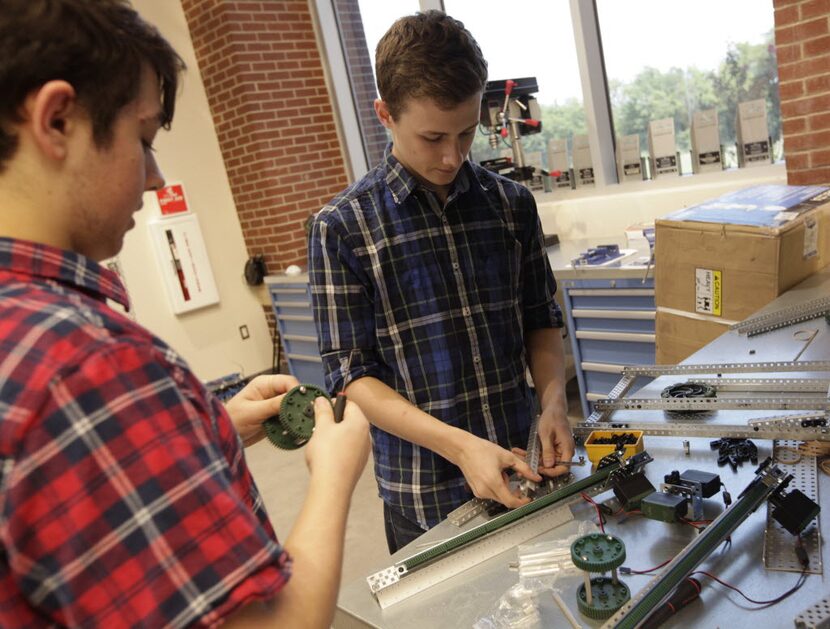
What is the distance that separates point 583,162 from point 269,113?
7.36 ft

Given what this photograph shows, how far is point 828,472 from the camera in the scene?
40.6 inches

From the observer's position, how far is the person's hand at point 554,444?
3.87 feet

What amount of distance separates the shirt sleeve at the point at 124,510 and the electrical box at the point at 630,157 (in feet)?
11.0

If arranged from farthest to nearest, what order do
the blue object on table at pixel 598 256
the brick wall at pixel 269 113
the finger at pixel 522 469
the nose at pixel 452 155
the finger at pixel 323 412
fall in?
the brick wall at pixel 269 113, the blue object on table at pixel 598 256, the nose at pixel 452 155, the finger at pixel 522 469, the finger at pixel 323 412

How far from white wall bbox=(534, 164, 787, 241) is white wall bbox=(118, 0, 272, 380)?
7.94 feet

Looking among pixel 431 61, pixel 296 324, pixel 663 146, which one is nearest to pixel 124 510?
pixel 431 61

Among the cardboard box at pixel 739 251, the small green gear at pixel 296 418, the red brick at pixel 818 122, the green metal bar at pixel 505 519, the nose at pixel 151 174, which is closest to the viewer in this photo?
the nose at pixel 151 174

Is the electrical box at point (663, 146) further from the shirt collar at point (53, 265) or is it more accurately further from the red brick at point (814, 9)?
the shirt collar at point (53, 265)

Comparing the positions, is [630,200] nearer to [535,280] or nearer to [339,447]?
[535,280]

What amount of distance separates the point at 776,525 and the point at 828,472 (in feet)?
0.61

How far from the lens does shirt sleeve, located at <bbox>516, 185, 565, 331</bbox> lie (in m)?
1.46

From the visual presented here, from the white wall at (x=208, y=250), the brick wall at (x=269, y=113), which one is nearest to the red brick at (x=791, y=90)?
the brick wall at (x=269, y=113)

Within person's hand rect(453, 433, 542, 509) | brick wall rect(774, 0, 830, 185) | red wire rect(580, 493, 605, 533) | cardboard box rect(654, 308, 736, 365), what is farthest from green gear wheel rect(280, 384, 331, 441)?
brick wall rect(774, 0, 830, 185)

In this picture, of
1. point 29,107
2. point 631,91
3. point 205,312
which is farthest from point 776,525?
point 205,312
